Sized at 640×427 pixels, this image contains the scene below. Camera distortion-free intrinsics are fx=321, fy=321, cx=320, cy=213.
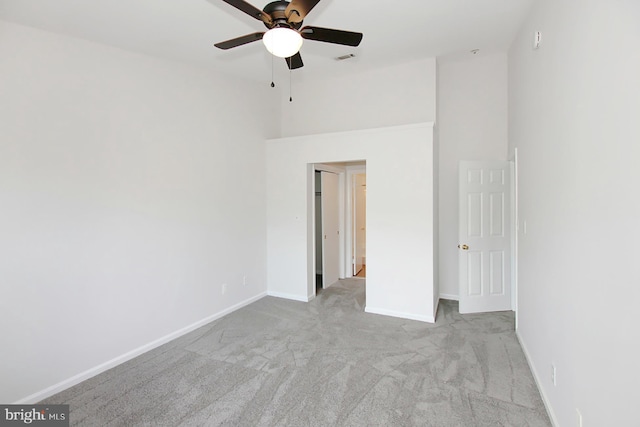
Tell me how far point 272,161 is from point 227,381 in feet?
10.2


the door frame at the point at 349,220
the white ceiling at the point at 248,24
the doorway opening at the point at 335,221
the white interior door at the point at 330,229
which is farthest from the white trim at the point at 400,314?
the white ceiling at the point at 248,24

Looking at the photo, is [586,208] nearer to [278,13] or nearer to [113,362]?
[278,13]

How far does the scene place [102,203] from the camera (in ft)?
9.66

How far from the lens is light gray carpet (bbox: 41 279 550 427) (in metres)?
2.26

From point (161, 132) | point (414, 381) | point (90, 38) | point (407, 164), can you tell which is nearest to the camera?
point (414, 381)

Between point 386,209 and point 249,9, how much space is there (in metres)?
2.80

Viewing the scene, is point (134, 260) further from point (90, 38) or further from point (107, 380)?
point (90, 38)

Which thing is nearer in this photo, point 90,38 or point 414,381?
point 414,381

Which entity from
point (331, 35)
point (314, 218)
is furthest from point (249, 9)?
point (314, 218)

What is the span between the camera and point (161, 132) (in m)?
3.42

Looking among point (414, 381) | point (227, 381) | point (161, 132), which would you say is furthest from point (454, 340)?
point (161, 132)

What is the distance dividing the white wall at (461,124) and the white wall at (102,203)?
9.83 ft

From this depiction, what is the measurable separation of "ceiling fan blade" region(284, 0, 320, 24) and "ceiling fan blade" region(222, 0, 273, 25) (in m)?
0.14

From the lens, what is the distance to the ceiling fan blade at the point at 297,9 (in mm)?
1749
